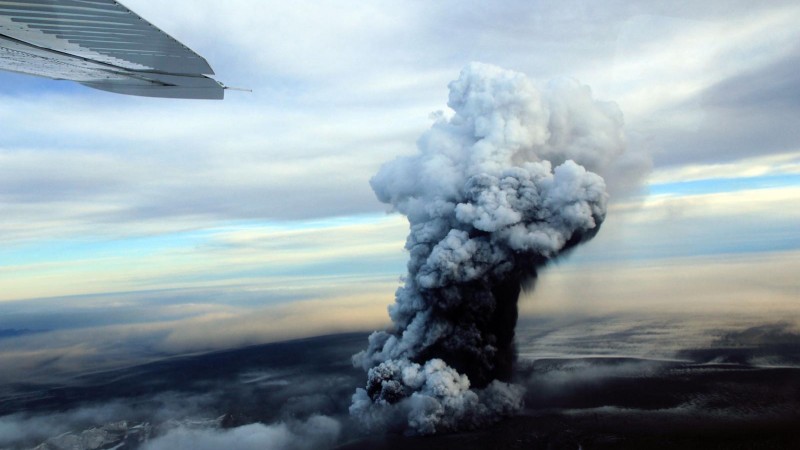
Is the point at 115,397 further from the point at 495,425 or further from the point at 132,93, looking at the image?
the point at 132,93

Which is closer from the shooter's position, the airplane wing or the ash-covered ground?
the airplane wing

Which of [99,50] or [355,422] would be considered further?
[355,422]

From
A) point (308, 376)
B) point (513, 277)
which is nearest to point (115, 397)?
point (308, 376)

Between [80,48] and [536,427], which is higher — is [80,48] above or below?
above

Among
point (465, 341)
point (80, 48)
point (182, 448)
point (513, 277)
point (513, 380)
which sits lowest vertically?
point (182, 448)

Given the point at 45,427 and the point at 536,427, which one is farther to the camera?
the point at 45,427

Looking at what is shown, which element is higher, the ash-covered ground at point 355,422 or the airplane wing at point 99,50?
the airplane wing at point 99,50

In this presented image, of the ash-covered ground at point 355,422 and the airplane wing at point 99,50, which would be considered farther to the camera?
the ash-covered ground at point 355,422

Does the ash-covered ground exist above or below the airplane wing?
below
